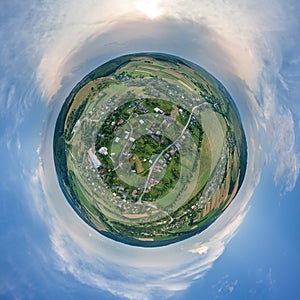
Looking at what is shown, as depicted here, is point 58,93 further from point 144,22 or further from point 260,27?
point 260,27

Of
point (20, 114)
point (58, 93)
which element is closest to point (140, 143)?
point (58, 93)

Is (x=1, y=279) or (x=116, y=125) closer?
(x=1, y=279)

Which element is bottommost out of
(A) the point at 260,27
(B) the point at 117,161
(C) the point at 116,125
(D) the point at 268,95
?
(B) the point at 117,161

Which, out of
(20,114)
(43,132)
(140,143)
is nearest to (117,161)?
(140,143)

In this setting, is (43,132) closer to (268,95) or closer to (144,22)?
(144,22)

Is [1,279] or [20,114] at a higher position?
[20,114]

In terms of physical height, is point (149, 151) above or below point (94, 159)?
above
